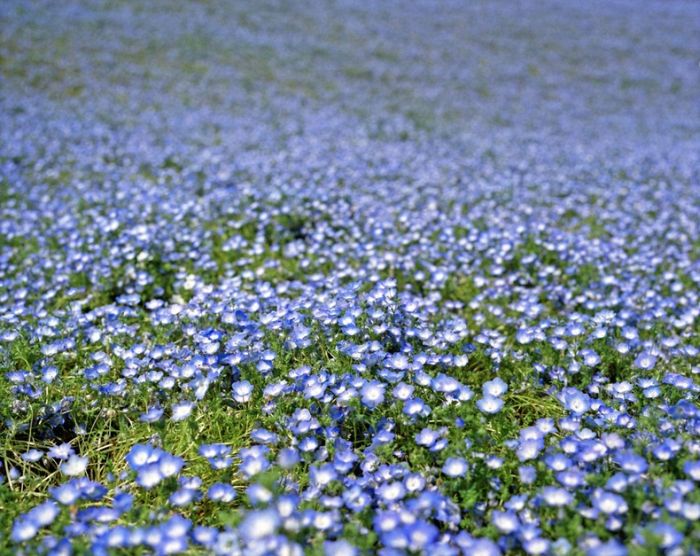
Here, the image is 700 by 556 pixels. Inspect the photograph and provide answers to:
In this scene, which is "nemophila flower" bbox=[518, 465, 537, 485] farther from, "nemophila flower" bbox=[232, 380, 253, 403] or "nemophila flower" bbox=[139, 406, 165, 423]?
"nemophila flower" bbox=[139, 406, 165, 423]

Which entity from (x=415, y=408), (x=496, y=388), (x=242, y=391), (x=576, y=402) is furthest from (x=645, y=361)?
(x=242, y=391)

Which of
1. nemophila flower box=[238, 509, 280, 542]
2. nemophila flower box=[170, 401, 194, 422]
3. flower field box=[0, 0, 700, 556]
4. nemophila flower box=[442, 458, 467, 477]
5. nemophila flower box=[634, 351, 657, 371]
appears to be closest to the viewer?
nemophila flower box=[238, 509, 280, 542]

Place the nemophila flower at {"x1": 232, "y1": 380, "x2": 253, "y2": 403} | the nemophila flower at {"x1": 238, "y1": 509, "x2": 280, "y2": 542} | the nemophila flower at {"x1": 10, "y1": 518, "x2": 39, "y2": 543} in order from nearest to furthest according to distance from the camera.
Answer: the nemophila flower at {"x1": 238, "y1": 509, "x2": 280, "y2": 542}
the nemophila flower at {"x1": 10, "y1": 518, "x2": 39, "y2": 543}
the nemophila flower at {"x1": 232, "y1": 380, "x2": 253, "y2": 403}

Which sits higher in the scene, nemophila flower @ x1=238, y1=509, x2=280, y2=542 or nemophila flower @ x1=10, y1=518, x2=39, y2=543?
nemophila flower @ x1=238, y1=509, x2=280, y2=542

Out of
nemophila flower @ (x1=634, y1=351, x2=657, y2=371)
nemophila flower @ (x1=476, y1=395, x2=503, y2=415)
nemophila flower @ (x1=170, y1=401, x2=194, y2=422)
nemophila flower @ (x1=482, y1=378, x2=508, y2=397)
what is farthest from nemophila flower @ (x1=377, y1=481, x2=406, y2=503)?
nemophila flower @ (x1=634, y1=351, x2=657, y2=371)

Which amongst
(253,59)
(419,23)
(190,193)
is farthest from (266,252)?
(419,23)

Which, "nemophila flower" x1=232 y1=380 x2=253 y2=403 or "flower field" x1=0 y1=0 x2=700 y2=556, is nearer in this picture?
"flower field" x1=0 y1=0 x2=700 y2=556
